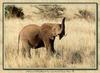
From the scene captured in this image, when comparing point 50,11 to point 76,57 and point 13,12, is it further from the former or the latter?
point 76,57

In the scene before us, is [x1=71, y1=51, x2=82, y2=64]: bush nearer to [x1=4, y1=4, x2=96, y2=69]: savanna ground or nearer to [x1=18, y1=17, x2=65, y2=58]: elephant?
[x1=4, y1=4, x2=96, y2=69]: savanna ground

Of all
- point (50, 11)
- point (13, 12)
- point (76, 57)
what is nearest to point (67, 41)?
point (76, 57)

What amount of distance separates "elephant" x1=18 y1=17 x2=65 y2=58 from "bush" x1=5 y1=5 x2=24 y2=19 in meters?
0.09

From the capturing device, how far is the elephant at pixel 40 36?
1.55 m

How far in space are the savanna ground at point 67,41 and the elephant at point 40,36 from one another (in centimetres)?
3

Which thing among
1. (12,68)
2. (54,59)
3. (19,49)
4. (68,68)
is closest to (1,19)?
(19,49)

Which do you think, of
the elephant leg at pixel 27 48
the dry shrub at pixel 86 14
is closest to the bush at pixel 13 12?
the elephant leg at pixel 27 48

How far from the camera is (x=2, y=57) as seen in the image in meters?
1.54

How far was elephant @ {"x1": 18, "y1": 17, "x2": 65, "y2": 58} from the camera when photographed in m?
1.55

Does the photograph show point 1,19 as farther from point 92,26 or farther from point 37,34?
point 92,26

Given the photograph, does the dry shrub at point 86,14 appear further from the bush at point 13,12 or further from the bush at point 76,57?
the bush at point 13,12

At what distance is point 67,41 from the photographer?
1549mm

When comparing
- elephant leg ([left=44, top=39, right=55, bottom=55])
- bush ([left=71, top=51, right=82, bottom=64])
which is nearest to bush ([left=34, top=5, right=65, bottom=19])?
elephant leg ([left=44, top=39, right=55, bottom=55])

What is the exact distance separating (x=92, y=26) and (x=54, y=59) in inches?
13.3
